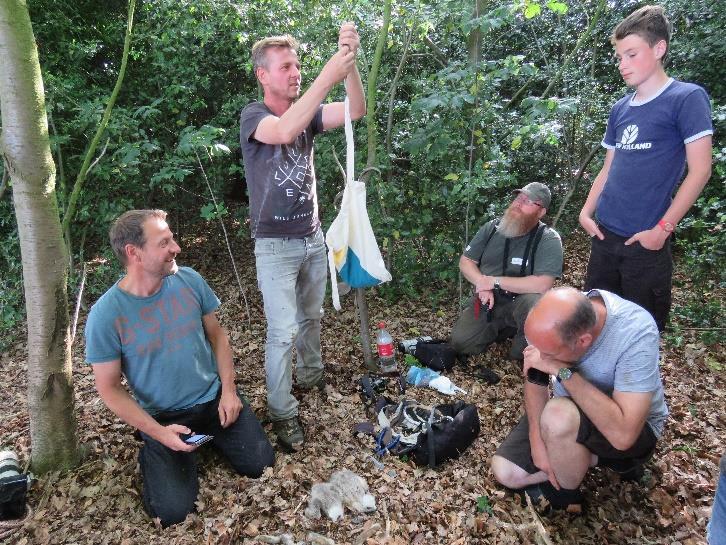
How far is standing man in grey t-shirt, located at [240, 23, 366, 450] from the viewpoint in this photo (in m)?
2.94

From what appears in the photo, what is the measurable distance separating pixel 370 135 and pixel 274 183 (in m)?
1.25

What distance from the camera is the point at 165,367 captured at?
2867mm

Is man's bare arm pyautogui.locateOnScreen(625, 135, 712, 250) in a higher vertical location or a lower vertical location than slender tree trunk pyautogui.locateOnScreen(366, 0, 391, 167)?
lower

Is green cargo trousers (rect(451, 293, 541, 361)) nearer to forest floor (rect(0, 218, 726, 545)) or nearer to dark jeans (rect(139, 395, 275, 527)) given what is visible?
A: forest floor (rect(0, 218, 726, 545))

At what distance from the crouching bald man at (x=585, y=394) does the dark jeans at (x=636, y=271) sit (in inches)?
28.0

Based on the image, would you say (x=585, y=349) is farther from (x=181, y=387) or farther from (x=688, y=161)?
(x=181, y=387)

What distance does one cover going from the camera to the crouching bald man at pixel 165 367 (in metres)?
2.67

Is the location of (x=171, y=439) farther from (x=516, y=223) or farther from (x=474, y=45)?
(x=474, y=45)

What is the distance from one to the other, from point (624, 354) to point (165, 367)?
2.52m

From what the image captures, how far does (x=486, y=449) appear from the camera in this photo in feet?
10.4

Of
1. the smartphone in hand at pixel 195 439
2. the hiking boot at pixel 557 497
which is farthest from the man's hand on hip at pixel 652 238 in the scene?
the smartphone in hand at pixel 195 439

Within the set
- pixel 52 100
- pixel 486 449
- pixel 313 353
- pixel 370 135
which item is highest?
pixel 52 100

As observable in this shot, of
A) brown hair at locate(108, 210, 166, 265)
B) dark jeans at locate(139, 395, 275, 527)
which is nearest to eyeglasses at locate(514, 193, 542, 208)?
dark jeans at locate(139, 395, 275, 527)

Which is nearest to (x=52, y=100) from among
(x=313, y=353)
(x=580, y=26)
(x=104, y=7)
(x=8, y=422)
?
(x=104, y=7)
